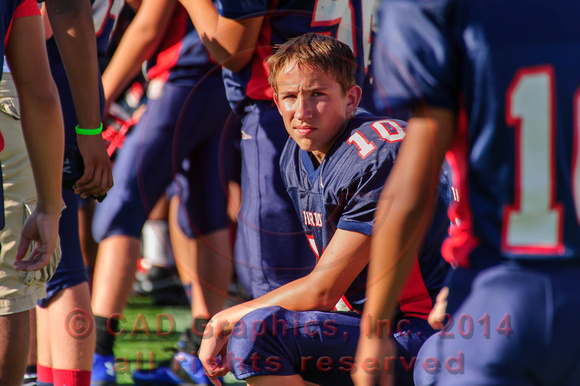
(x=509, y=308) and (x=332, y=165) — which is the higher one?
(x=332, y=165)

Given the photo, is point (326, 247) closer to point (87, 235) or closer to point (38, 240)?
point (38, 240)

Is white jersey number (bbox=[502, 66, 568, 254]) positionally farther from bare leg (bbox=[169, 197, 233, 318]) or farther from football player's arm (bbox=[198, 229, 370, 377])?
bare leg (bbox=[169, 197, 233, 318])

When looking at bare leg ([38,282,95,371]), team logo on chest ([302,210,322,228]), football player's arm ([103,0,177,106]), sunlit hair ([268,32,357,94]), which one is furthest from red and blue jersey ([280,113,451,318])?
football player's arm ([103,0,177,106])

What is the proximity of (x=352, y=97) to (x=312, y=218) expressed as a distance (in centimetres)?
33

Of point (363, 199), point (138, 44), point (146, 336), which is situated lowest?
point (146, 336)

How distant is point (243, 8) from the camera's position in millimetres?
2143

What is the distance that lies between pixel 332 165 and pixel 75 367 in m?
0.98

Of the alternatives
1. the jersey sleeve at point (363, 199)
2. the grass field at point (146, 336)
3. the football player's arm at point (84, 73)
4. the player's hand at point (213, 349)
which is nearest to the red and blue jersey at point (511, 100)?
the jersey sleeve at point (363, 199)

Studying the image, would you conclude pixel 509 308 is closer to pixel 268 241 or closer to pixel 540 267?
pixel 540 267

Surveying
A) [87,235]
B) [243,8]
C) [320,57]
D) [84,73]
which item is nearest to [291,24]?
[243,8]

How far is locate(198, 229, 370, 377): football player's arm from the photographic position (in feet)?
5.82

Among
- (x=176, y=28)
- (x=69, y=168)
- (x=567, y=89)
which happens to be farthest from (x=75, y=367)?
(x=567, y=89)

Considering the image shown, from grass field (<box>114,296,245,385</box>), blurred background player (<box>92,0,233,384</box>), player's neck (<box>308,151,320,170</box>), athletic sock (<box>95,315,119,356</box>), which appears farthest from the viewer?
grass field (<box>114,296,245,385</box>)

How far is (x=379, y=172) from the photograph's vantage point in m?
1.81
